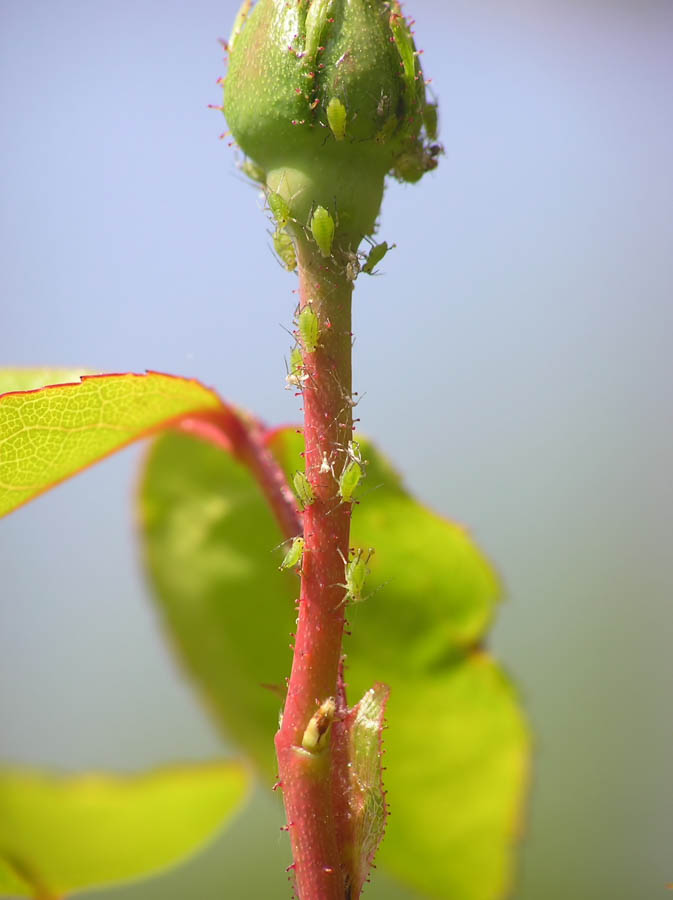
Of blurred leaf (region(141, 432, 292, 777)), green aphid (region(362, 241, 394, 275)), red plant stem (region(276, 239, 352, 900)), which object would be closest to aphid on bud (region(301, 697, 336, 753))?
red plant stem (region(276, 239, 352, 900))

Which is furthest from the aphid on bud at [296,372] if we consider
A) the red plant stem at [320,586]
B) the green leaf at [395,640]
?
the green leaf at [395,640]

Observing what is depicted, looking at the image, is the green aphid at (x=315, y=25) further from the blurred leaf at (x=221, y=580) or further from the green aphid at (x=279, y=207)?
the blurred leaf at (x=221, y=580)

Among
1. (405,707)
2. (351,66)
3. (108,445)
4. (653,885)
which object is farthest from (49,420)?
(653,885)

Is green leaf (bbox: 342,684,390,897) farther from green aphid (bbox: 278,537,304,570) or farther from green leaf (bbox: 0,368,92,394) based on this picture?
green leaf (bbox: 0,368,92,394)

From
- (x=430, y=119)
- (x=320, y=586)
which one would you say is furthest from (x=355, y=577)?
(x=430, y=119)

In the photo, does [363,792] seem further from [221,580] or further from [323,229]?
[221,580]

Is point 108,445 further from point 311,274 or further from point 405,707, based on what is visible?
point 405,707
